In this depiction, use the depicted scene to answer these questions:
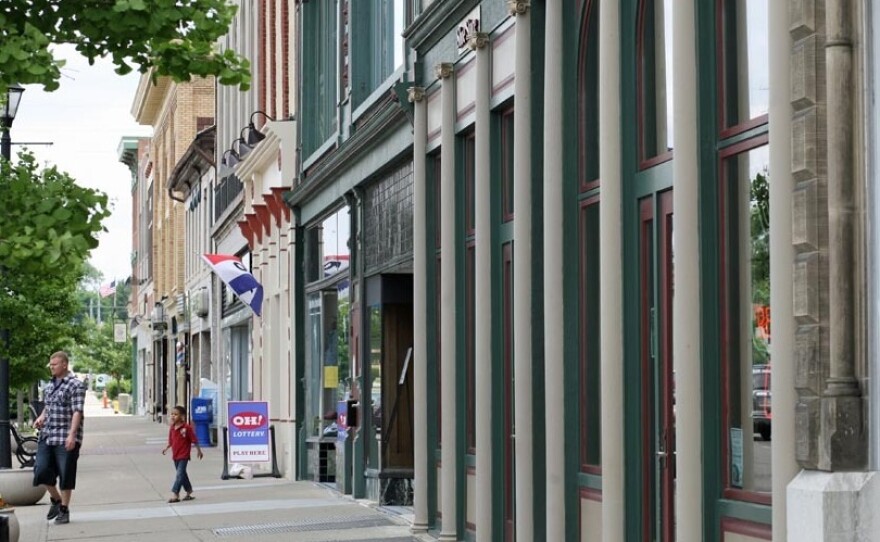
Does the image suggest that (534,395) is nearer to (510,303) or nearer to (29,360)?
(510,303)

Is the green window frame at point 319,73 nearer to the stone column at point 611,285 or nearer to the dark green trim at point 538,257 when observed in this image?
the dark green trim at point 538,257

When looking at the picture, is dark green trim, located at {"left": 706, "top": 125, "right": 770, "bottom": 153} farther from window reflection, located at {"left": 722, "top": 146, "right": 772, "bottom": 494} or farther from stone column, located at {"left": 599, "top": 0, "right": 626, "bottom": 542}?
stone column, located at {"left": 599, "top": 0, "right": 626, "bottom": 542}

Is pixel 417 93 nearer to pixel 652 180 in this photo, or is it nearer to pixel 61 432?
pixel 61 432

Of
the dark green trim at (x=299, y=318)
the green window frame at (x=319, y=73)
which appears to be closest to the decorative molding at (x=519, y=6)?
the green window frame at (x=319, y=73)

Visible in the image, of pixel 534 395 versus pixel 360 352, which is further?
pixel 360 352

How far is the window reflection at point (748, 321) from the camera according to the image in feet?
29.8

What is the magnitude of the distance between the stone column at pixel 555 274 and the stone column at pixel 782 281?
3915 mm

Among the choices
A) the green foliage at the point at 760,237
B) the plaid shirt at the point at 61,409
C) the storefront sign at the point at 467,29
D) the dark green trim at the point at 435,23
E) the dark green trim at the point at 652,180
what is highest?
the dark green trim at the point at 435,23

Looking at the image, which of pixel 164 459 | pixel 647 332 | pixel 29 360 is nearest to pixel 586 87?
pixel 647 332

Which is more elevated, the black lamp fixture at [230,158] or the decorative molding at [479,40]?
the black lamp fixture at [230,158]

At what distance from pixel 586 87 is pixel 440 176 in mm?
4214

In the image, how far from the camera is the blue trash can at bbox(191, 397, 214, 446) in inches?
1578

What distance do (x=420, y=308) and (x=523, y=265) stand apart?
3.56 m

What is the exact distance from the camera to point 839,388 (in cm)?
769
